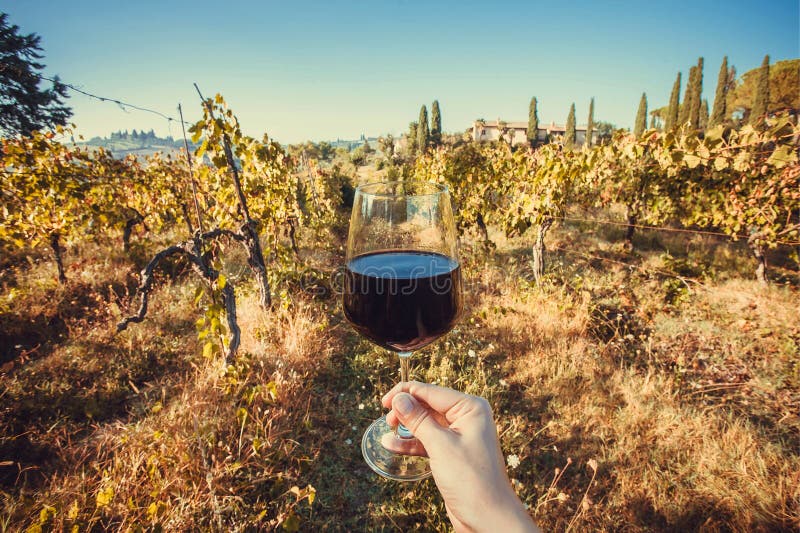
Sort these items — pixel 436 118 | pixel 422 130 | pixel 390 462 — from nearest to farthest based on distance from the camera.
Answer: pixel 390 462 → pixel 422 130 → pixel 436 118

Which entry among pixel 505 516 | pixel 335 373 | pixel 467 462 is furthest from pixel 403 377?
pixel 335 373


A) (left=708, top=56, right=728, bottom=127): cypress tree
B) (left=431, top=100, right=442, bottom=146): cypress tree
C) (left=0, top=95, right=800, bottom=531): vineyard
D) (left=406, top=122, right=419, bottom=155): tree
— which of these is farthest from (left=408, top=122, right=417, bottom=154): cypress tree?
(left=0, top=95, right=800, bottom=531): vineyard

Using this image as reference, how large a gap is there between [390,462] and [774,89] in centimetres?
4757

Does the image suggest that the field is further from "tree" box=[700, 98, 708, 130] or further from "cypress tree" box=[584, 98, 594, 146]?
"cypress tree" box=[584, 98, 594, 146]

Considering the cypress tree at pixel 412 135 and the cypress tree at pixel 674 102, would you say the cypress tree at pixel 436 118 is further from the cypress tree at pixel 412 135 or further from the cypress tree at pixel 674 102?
the cypress tree at pixel 674 102

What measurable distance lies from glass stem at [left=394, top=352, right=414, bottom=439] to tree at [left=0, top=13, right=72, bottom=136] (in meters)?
4.31

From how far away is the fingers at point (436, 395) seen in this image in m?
1.11

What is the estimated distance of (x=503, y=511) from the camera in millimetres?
926

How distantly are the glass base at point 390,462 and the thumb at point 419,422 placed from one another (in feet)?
1.34

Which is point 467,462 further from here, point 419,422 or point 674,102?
point 674,102

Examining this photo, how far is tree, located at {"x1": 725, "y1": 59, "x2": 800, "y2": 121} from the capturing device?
27.8 meters

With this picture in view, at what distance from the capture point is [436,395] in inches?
44.4

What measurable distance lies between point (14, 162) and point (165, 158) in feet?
14.4

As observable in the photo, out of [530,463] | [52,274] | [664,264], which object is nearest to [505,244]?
Answer: [664,264]
